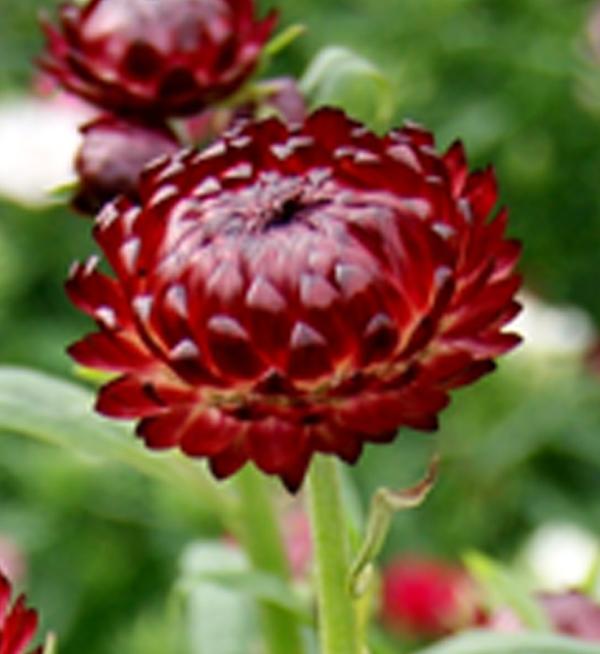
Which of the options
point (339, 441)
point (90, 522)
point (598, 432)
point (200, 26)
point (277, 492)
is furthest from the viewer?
point (598, 432)

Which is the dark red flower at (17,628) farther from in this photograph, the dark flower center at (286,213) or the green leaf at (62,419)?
the green leaf at (62,419)

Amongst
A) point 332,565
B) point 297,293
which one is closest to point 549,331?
point 332,565

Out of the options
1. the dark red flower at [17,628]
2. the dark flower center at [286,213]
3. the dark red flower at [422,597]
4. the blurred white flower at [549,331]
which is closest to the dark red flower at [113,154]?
the dark flower center at [286,213]

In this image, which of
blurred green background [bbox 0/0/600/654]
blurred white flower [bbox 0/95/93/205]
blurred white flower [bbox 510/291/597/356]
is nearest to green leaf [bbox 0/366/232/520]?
blurred green background [bbox 0/0/600/654]

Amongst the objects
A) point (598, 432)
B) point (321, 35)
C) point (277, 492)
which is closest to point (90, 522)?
point (277, 492)

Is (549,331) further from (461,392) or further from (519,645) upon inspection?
(519,645)

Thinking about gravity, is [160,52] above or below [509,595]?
above

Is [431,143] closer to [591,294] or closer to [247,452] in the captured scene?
[247,452]
